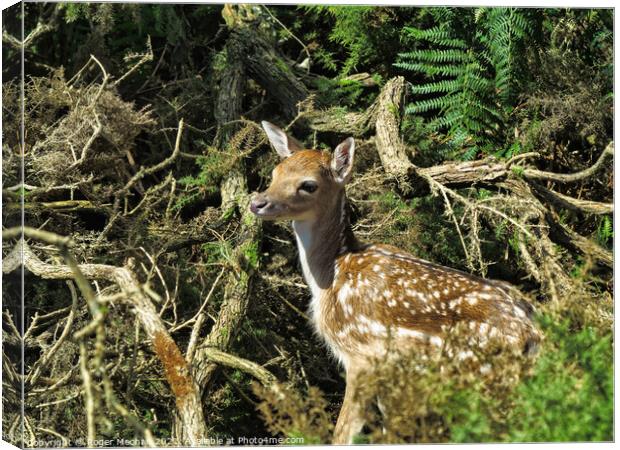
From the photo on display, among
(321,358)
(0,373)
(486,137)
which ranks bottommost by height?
(321,358)

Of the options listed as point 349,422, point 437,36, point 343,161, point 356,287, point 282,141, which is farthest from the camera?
point 437,36

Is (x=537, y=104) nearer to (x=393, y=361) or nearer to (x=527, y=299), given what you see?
(x=527, y=299)

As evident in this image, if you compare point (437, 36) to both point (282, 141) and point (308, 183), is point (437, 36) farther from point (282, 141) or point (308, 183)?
point (308, 183)

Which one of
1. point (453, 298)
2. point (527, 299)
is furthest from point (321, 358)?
point (527, 299)

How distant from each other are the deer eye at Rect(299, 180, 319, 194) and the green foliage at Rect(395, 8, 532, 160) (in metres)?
1.08

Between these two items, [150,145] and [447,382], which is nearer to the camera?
[447,382]

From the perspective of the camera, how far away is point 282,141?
5730 millimetres

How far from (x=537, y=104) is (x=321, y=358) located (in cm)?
203

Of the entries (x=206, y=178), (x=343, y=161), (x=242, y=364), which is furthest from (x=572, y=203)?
(x=206, y=178)

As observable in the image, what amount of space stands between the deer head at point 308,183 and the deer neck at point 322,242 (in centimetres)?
4

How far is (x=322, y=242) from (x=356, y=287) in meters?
0.40

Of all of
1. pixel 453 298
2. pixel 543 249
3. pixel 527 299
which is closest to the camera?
pixel 527 299

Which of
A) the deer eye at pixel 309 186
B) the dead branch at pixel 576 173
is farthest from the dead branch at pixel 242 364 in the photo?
the dead branch at pixel 576 173

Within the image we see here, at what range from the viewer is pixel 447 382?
4258mm
